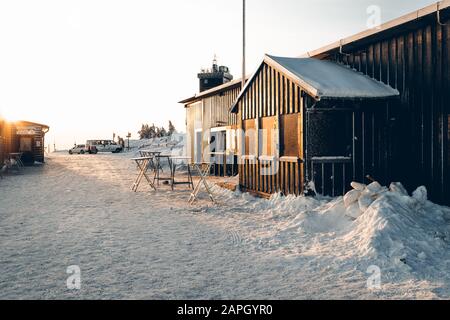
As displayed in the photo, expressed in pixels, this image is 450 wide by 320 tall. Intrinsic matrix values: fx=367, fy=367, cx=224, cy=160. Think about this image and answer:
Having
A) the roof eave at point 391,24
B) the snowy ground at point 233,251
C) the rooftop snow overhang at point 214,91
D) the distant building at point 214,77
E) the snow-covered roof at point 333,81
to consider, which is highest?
the distant building at point 214,77

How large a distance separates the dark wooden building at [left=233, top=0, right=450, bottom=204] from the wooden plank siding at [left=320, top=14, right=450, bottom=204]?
2 cm

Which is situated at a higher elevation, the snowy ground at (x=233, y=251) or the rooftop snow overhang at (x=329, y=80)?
the rooftop snow overhang at (x=329, y=80)

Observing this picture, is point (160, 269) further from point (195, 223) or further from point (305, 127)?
point (305, 127)

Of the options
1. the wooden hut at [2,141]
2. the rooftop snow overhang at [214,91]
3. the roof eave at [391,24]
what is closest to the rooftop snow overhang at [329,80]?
the roof eave at [391,24]

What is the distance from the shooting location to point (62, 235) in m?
6.79

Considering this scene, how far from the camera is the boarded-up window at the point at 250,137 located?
1145 centimetres

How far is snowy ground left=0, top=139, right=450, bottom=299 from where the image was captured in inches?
165

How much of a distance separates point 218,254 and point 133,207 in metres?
4.94

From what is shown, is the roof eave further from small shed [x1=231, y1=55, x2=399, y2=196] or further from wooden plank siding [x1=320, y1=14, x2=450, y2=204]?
small shed [x1=231, y1=55, x2=399, y2=196]

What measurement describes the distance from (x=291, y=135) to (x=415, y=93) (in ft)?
9.78

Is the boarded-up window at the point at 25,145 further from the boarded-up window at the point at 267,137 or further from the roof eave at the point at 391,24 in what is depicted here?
the roof eave at the point at 391,24

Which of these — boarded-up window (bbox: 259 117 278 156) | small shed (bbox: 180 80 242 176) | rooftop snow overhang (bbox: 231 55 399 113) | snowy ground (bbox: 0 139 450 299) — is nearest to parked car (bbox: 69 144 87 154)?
small shed (bbox: 180 80 242 176)
